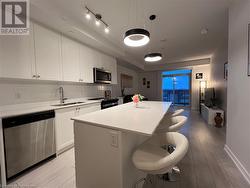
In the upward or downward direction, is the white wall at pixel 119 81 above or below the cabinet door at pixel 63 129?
above

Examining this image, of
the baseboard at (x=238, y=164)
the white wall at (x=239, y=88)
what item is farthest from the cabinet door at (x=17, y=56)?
the baseboard at (x=238, y=164)

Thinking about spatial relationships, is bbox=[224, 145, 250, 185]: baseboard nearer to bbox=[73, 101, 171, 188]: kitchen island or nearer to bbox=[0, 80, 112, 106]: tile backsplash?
bbox=[73, 101, 171, 188]: kitchen island

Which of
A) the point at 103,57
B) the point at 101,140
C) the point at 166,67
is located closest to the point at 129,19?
the point at 103,57

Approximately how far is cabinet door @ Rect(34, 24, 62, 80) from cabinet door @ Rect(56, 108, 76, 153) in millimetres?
773

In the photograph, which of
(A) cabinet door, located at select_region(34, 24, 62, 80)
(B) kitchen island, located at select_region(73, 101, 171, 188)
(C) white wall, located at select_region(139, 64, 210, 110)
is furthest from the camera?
(C) white wall, located at select_region(139, 64, 210, 110)

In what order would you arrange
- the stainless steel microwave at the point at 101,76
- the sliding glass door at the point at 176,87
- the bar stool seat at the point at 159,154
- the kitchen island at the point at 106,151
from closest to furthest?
the bar stool seat at the point at 159,154, the kitchen island at the point at 106,151, the stainless steel microwave at the point at 101,76, the sliding glass door at the point at 176,87

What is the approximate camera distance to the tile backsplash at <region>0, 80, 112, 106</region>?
1.99 metres

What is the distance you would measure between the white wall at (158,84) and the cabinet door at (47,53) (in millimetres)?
6562

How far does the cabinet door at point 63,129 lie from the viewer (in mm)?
2219

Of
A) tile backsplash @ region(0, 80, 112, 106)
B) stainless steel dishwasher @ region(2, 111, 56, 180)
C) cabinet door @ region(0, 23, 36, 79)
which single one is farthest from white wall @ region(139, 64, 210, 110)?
cabinet door @ region(0, 23, 36, 79)

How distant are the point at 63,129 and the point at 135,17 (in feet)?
9.00

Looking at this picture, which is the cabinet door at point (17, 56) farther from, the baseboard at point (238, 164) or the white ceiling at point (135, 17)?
the baseboard at point (238, 164)

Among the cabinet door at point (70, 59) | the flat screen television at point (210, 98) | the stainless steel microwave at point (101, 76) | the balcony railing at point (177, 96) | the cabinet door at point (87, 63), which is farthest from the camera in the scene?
the balcony railing at point (177, 96)

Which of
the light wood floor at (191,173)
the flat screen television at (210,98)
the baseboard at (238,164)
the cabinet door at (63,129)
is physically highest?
the flat screen television at (210,98)
